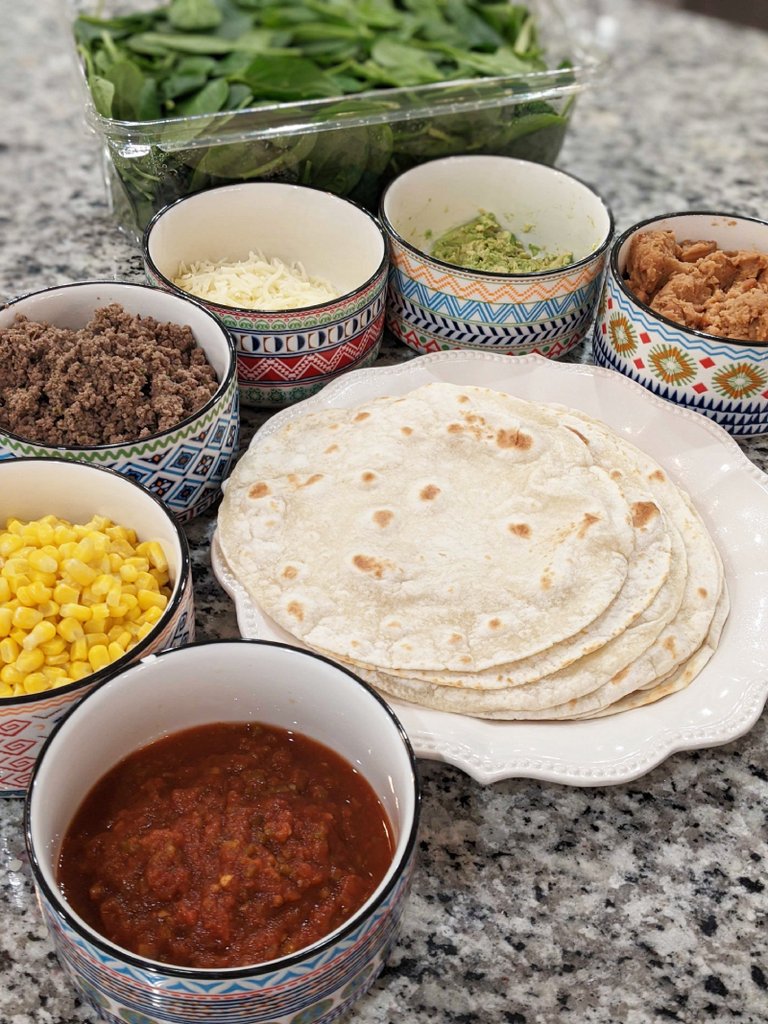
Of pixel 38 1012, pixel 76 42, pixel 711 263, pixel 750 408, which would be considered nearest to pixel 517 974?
pixel 38 1012

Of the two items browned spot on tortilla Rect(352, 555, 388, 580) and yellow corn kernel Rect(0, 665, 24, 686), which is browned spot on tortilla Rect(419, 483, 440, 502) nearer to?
browned spot on tortilla Rect(352, 555, 388, 580)

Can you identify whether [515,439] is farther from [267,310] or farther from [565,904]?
[565,904]

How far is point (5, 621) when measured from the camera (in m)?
1.74

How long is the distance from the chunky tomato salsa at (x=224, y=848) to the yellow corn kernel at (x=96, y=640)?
0.22 meters

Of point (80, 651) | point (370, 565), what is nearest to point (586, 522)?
point (370, 565)

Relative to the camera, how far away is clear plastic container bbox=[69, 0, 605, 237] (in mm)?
2670

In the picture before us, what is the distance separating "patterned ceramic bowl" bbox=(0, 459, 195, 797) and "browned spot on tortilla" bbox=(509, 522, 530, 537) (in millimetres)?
751

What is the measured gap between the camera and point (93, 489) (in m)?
1.99

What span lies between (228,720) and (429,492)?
29.3 inches

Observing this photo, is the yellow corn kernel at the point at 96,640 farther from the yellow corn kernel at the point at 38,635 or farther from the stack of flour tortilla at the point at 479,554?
the stack of flour tortilla at the point at 479,554

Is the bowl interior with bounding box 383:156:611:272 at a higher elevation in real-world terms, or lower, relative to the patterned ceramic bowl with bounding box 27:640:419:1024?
higher

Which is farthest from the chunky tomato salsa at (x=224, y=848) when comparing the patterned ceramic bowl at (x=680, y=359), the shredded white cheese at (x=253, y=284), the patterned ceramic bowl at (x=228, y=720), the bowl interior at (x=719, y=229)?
the bowl interior at (x=719, y=229)

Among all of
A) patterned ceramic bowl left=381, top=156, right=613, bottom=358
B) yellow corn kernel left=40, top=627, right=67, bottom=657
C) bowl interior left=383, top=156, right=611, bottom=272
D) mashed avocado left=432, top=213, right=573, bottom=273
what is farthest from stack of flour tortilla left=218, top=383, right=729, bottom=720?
bowl interior left=383, top=156, right=611, bottom=272

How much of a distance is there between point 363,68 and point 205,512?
A: 1.81m
